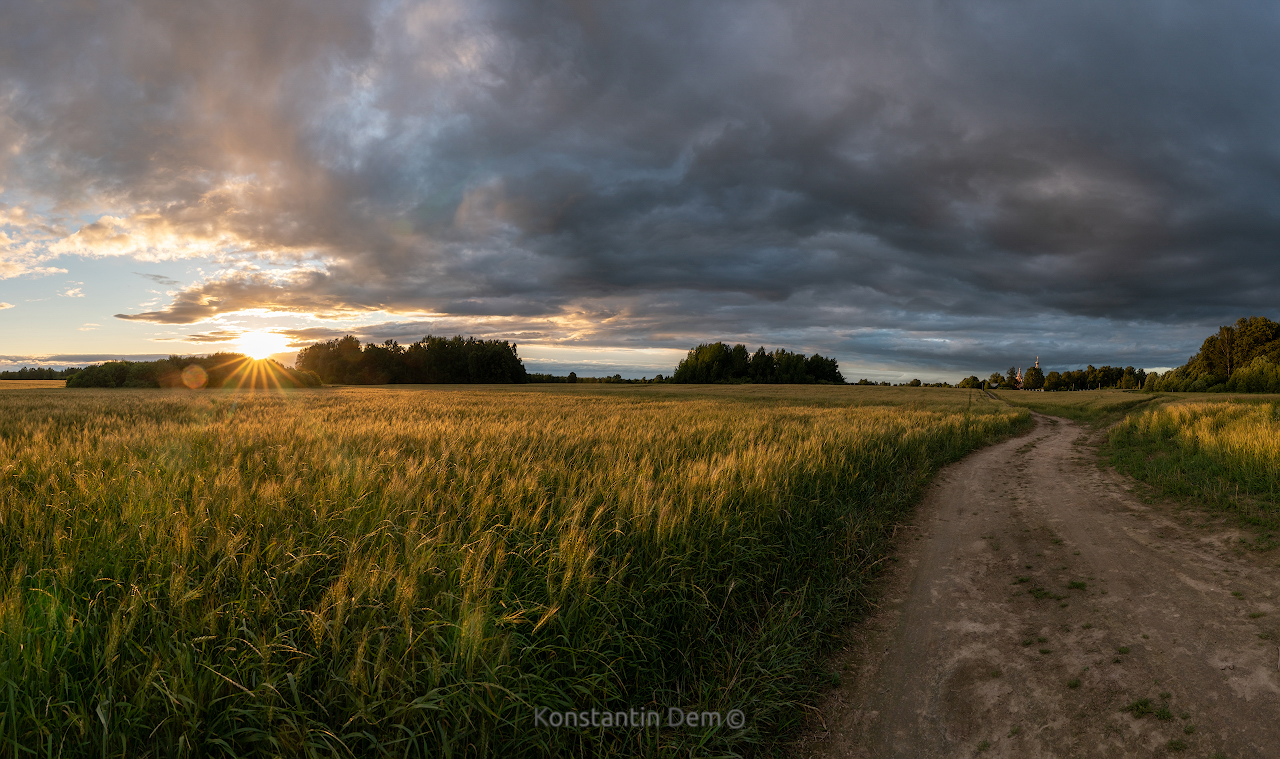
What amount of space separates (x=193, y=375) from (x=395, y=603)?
70347mm

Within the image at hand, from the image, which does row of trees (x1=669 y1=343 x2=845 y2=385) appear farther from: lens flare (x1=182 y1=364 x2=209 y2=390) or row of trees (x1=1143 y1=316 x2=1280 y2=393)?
lens flare (x1=182 y1=364 x2=209 y2=390)

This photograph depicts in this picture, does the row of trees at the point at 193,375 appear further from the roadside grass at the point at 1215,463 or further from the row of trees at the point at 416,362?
the roadside grass at the point at 1215,463

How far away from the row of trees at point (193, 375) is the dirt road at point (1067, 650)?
58.6 m

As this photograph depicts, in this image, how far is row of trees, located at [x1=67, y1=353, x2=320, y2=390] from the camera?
52.5m

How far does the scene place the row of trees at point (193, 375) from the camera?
52469mm

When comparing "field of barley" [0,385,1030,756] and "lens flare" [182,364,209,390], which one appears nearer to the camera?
"field of barley" [0,385,1030,756]

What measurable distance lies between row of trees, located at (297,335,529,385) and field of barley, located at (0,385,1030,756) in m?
96.5

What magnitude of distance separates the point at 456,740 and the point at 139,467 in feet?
19.5

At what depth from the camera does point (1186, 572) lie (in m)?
6.05

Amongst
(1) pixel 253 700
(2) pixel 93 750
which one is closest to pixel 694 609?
(1) pixel 253 700

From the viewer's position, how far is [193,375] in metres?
55.2

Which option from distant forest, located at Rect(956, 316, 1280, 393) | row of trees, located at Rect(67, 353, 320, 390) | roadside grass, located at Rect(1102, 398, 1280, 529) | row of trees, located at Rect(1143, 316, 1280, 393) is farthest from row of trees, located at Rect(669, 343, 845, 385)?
roadside grass, located at Rect(1102, 398, 1280, 529)

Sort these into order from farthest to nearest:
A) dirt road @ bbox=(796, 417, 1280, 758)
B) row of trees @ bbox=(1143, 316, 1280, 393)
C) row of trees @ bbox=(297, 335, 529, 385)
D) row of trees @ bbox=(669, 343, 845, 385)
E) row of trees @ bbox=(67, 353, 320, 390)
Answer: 1. row of trees @ bbox=(669, 343, 845, 385)
2. row of trees @ bbox=(297, 335, 529, 385)
3. row of trees @ bbox=(1143, 316, 1280, 393)
4. row of trees @ bbox=(67, 353, 320, 390)
5. dirt road @ bbox=(796, 417, 1280, 758)

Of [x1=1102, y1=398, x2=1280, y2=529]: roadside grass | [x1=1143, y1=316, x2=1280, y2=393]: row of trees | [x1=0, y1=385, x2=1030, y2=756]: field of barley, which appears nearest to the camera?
[x1=0, y1=385, x2=1030, y2=756]: field of barley
